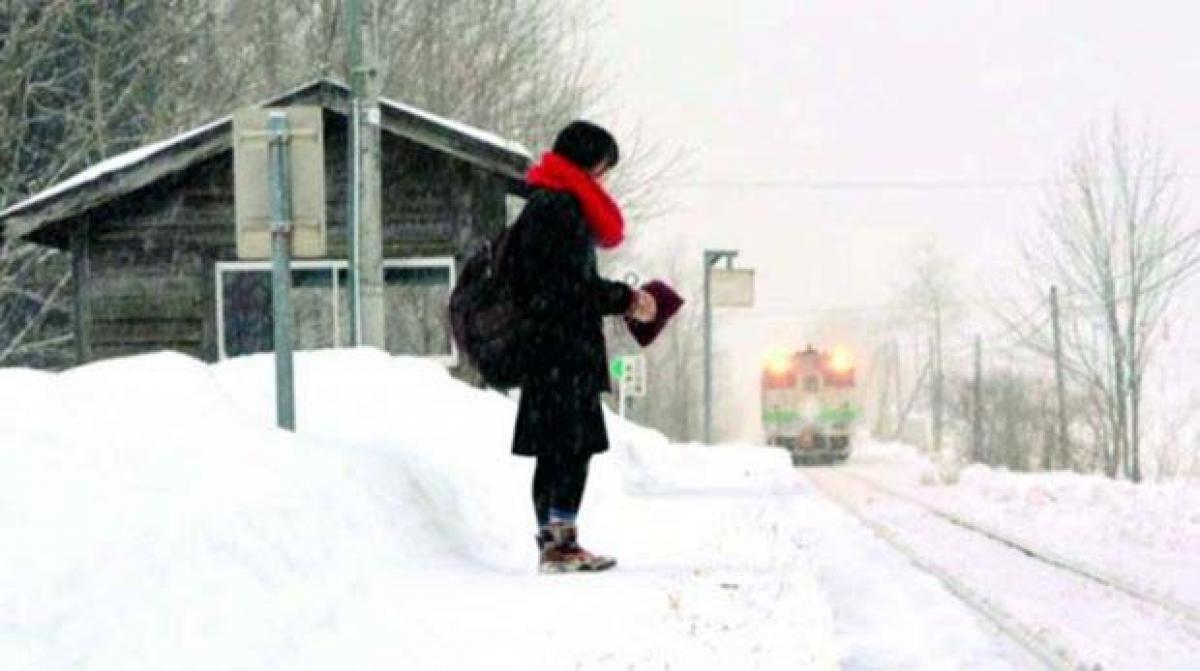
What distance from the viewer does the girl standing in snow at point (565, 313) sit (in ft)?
19.1

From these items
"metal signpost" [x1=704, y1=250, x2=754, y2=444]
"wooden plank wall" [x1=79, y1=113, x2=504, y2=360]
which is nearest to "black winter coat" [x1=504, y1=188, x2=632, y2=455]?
"wooden plank wall" [x1=79, y1=113, x2=504, y2=360]

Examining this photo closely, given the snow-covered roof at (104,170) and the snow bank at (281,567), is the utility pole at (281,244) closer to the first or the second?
the snow bank at (281,567)

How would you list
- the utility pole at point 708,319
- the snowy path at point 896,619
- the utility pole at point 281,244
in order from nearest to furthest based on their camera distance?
the snowy path at point 896,619, the utility pole at point 281,244, the utility pole at point 708,319

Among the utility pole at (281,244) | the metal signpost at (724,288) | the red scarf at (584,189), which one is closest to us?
the red scarf at (584,189)

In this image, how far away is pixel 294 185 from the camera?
7.58 m

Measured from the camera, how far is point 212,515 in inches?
187

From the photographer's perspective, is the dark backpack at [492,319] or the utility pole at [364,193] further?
the utility pole at [364,193]

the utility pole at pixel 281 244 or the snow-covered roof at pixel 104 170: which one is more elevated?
the snow-covered roof at pixel 104 170

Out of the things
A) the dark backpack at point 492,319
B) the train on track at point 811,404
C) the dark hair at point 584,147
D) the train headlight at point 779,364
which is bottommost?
the train on track at point 811,404

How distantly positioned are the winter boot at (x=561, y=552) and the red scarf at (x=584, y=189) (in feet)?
3.87

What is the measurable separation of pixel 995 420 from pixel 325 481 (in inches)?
1941

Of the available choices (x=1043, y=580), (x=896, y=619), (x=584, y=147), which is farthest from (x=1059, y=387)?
(x=584, y=147)

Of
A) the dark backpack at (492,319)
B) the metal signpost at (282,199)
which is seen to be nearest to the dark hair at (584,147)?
the dark backpack at (492,319)

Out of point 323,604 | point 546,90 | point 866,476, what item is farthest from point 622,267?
point 323,604
